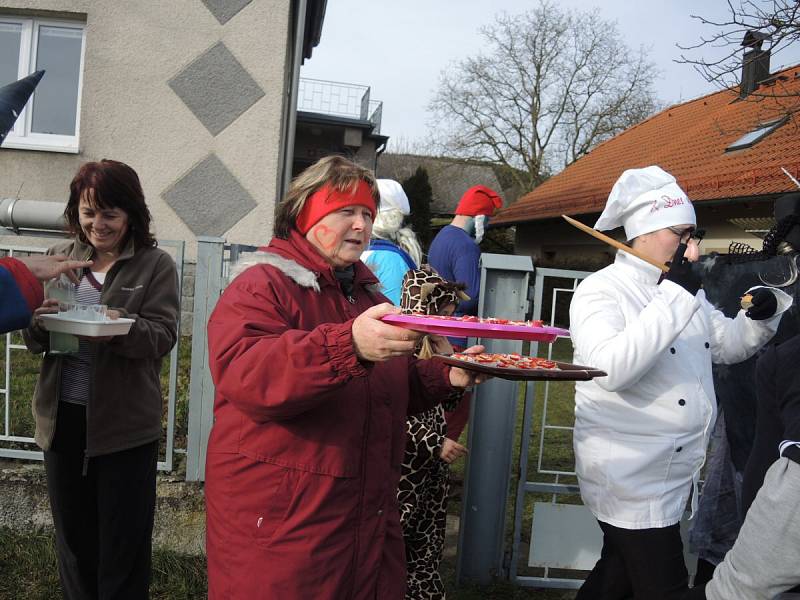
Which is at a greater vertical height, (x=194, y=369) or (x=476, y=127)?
(x=476, y=127)

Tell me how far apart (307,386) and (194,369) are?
2529mm

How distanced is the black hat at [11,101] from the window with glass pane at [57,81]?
5734 millimetres

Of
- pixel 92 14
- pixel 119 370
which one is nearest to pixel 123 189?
pixel 119 370

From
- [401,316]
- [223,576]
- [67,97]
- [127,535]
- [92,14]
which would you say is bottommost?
[127,535]

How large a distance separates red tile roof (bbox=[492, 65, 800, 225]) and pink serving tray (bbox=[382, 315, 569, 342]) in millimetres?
4992

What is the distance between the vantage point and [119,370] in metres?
2.67

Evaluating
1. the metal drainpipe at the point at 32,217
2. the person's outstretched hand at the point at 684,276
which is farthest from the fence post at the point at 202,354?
the person's outstretched hand at the point at 684,276

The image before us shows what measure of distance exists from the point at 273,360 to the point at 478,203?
4058mm

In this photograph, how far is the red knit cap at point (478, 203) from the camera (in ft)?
17.4

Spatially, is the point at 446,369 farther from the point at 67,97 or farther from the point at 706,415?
the point at 67,97

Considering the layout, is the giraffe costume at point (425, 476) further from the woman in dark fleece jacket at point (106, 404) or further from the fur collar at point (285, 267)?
the woman in dark fleece jacket at point (106, 404)

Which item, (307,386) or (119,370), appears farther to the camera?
(119,370)

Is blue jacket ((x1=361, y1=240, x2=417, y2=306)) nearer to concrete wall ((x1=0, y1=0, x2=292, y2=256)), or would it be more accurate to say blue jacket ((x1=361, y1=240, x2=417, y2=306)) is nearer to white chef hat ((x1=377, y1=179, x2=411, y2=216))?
white chef hat ((x1=377, y1=179, x2=411, y2=216))

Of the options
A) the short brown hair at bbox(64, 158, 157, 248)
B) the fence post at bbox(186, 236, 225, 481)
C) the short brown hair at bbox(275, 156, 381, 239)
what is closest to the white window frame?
the fence post at bbox(186, 236, 225, 481)
